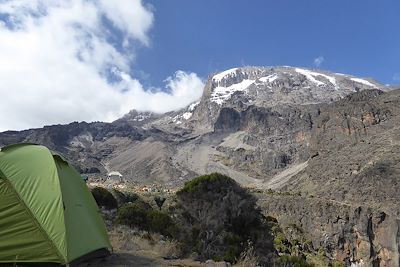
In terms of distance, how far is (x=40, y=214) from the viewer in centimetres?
922

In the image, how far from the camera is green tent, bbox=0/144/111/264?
8.91 metres

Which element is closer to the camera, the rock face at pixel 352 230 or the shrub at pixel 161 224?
the shrub at pixel 161 224

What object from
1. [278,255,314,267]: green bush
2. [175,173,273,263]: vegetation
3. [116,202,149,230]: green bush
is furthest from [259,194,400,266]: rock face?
[116,202,149,230]: green bush

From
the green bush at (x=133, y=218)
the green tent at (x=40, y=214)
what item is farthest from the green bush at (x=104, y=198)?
the green tent at (x=40, y=214)

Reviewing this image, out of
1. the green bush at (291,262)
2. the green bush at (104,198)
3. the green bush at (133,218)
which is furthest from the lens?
the green bush at (104,198)

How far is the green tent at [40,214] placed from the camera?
891 cm

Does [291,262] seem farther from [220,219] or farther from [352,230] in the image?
[352,230]

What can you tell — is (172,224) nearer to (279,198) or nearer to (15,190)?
(15,190)

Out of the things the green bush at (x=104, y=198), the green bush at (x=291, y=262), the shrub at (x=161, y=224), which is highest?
the green bush at (x=104, y=198)

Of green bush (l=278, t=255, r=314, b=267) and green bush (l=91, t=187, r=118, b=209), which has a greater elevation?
green bush (l=91, t=187, r=118, b=209)

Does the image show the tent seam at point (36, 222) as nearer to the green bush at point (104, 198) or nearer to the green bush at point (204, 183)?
the green bush at point (204, 183)

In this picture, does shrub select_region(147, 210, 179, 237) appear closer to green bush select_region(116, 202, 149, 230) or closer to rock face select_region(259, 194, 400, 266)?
green bush select_region(116, 202, 149, 230)

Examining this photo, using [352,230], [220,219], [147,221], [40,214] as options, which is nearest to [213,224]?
[220,219]

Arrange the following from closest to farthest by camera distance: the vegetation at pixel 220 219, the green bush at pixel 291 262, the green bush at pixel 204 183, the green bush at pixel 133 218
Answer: the vegetation at pixel 220 219 < the green bush at pixel 291 262 < the green bush at pixel 133 218 < the green bush at pixel 204 183
